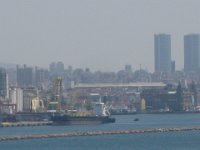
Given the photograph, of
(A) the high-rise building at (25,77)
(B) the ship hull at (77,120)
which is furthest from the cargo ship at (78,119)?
(A) the high-rise building at (25,77)

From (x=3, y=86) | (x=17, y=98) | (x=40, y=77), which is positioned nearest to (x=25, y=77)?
(x=40, y=77)

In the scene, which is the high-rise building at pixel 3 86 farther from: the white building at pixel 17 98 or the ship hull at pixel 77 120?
the ship hull at pixel 77 120

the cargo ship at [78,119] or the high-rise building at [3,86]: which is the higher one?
the high-rise building at [3,86]

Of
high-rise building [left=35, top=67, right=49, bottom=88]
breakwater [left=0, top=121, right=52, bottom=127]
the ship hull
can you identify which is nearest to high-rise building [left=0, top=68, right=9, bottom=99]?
breakwater [left=0, top=121, right=52, bottom=127]

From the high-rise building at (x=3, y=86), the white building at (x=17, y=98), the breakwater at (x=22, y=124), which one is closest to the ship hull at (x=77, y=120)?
the breakwater at (x=22, y=124)

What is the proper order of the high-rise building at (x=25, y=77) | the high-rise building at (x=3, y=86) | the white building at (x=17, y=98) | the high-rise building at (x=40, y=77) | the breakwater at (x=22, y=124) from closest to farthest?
the breakwater at (x=22, y=124) < the white building at (x=17, y=98) < the high-rise building at (x=3, y=86) < the high-rise building at (x=25, y=77) < the high-rise building at (x=40, y=77)

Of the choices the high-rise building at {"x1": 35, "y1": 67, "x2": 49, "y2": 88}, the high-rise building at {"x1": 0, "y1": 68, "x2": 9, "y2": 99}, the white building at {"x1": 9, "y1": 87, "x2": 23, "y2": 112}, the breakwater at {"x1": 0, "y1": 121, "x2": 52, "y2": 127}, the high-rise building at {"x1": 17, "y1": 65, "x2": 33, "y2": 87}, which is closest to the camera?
the breakwater at {"x1": 0, "y1": 121, "x2": 52, "y2": 127}

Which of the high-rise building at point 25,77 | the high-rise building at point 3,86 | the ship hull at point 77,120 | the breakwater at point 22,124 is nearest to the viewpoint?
the ship hull at point 77,120

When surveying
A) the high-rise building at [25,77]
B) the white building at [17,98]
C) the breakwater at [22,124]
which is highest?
the high-rise building at [25,77]

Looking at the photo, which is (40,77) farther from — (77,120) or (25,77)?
(77,120)

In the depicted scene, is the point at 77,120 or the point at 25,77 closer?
the point at 77,120

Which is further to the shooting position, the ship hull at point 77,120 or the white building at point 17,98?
the white building at point 17,98

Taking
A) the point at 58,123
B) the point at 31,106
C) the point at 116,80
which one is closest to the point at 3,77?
the point at 31,106

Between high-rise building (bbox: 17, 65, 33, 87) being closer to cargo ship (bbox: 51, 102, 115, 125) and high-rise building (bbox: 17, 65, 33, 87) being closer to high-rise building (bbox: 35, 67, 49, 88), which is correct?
high-rise building (bbox: 35, 67, 49, 88)
